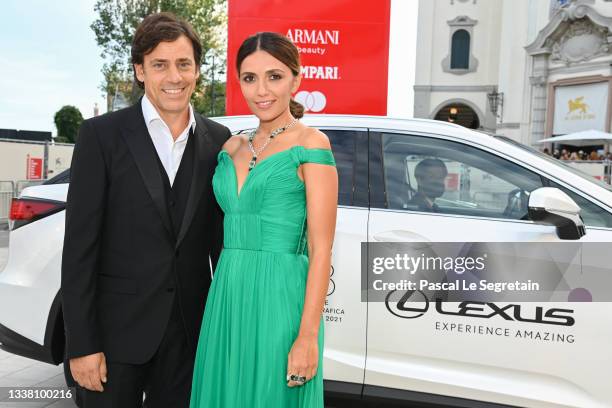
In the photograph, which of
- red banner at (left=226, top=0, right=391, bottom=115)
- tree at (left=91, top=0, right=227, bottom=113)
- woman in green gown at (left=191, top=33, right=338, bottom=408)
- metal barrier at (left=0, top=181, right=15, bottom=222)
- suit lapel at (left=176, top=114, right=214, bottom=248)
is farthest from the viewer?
tree at (left=91, top=0, right=227, bottom=113)

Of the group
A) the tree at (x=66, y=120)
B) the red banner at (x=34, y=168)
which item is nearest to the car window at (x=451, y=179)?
the red banner at (x=34, y=168)

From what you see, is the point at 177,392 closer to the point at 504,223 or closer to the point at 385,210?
the point at 385,210

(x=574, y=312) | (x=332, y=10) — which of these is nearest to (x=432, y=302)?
(x=574, y=312)

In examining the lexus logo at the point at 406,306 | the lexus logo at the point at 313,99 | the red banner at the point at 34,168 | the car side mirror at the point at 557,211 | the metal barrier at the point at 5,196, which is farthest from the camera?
the red banner at the point at 34,168

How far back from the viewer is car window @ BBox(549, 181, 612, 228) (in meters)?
2.68

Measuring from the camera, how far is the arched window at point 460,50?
30953 mm

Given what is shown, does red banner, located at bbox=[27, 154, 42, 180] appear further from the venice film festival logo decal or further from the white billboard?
the venice film festival logo decal

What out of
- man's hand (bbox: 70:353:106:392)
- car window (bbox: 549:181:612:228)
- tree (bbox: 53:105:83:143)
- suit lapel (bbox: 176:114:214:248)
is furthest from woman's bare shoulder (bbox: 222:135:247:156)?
tree (bbox: 53:105:83:143)

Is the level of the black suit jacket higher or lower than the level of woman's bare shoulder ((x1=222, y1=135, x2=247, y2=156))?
lower

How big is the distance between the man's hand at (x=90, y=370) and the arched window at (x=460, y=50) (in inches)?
1251

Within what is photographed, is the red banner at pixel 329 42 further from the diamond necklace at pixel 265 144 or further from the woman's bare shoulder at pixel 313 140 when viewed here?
the woman's bare shoulder at pixel 313 140

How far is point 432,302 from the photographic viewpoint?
8.94 ft

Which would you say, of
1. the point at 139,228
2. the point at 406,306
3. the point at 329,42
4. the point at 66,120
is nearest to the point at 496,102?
the point at 329,42

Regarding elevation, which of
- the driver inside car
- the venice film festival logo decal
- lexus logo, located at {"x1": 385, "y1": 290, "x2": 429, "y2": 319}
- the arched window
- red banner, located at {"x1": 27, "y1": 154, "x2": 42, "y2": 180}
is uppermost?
the arched window
